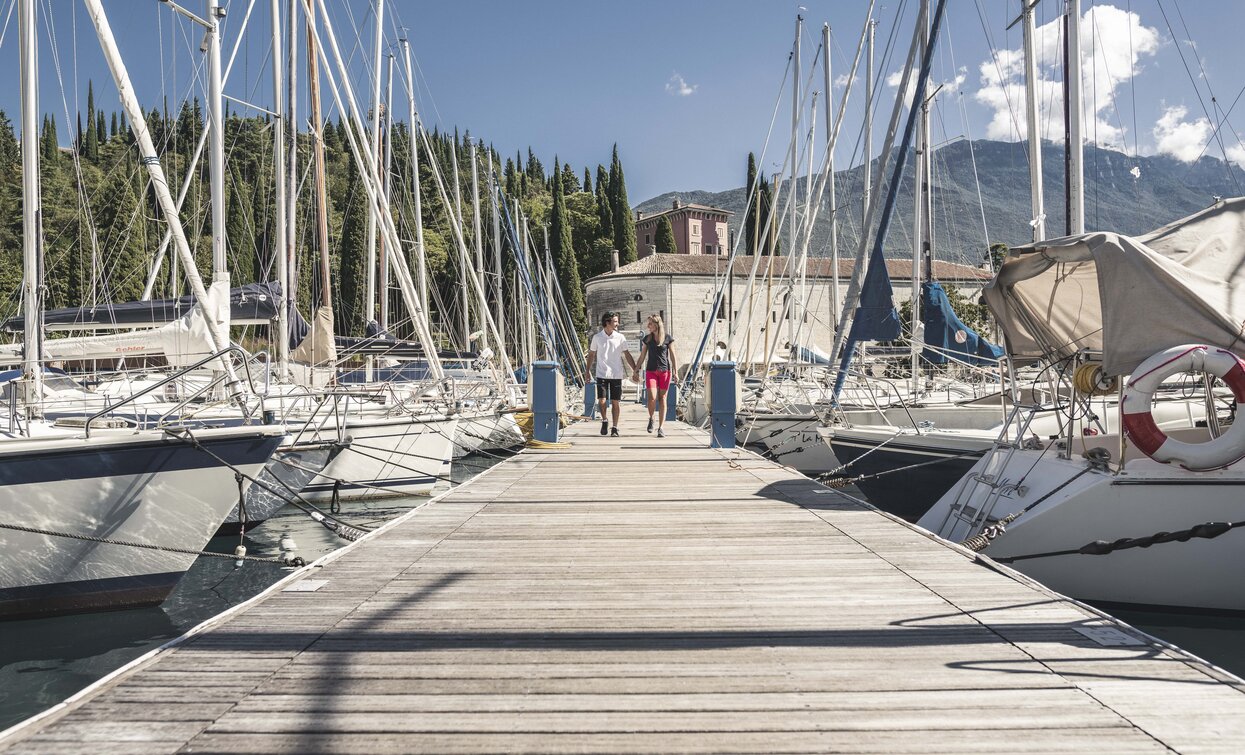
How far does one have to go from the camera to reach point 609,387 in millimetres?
13219

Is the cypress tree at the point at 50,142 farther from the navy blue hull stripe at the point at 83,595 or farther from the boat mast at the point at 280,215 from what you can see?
the navy blue hull stripe at the point at 83,595

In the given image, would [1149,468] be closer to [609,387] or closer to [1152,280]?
[1152,280]

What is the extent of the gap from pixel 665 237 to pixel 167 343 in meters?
67.2

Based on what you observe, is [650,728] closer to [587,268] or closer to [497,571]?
[497,571]

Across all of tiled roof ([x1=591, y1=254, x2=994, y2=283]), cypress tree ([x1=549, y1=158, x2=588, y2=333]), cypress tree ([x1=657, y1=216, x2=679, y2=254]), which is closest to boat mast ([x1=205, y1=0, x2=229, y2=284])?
tiled roof ([x1=591, y1=254, x2=994, y2=283])

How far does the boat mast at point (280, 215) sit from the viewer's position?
1513 centimetres

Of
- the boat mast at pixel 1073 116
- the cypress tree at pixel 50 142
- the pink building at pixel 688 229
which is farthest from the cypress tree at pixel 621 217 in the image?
the boat mast at pixel 1073 116

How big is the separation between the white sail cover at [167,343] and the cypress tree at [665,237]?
217 feet

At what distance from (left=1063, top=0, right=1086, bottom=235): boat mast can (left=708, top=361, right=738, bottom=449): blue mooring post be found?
519 cm

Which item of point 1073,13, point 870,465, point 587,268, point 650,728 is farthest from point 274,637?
point 587,268

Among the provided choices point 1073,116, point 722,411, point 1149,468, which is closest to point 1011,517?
point 1149,468

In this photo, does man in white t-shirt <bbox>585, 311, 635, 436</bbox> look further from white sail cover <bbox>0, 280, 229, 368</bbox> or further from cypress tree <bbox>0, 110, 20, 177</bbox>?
cypress tree <bbox>0, 110, 20, 177</bbox>

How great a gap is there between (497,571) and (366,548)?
115cm

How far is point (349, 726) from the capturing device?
283 centimetres
